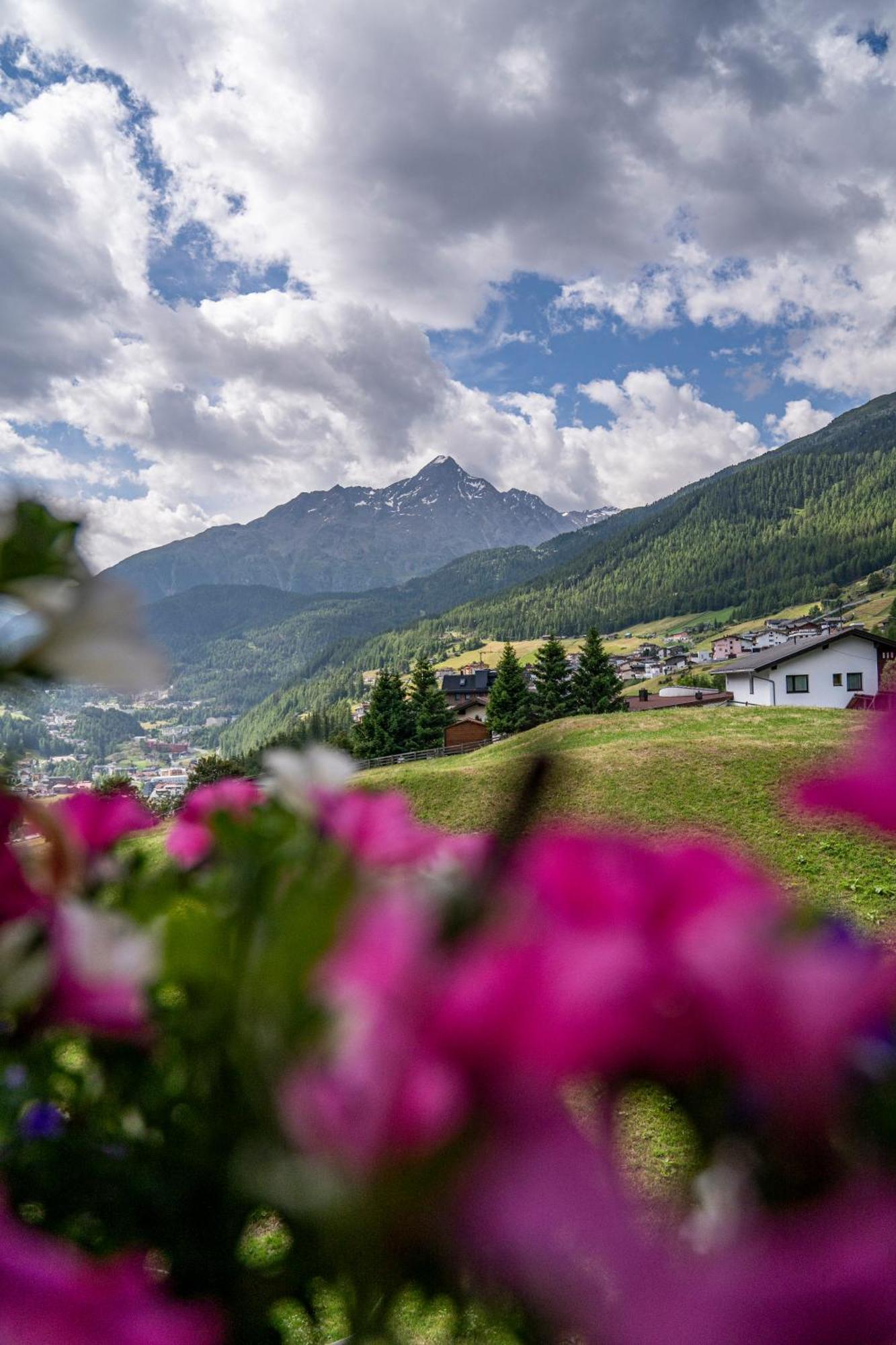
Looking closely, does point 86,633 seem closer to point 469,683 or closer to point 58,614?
point 58,614

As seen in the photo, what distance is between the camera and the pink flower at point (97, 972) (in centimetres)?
36

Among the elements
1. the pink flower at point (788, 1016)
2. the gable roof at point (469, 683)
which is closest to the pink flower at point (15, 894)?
the pink flower at point (788, 1016)

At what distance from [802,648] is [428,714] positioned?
15.5 meters

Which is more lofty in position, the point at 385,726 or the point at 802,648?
the point at 802,648

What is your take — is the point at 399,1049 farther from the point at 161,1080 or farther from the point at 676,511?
the point at 676,511

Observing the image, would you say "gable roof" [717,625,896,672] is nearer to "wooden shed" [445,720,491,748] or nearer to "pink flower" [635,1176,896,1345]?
"wooden shed" [445,720,491,748]

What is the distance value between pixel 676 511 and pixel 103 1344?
501 feet

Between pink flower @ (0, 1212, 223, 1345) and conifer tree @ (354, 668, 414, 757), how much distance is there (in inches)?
1286

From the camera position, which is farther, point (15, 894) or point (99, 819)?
point (99, 819)

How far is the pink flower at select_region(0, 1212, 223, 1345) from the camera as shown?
177 mm

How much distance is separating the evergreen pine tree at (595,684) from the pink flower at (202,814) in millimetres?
36515

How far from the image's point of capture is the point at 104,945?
0.37 m

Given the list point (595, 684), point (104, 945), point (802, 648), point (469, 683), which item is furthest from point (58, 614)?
point (469, 683)

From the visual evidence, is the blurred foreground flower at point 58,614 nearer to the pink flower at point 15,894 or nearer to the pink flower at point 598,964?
the pink flower at point 15,894
